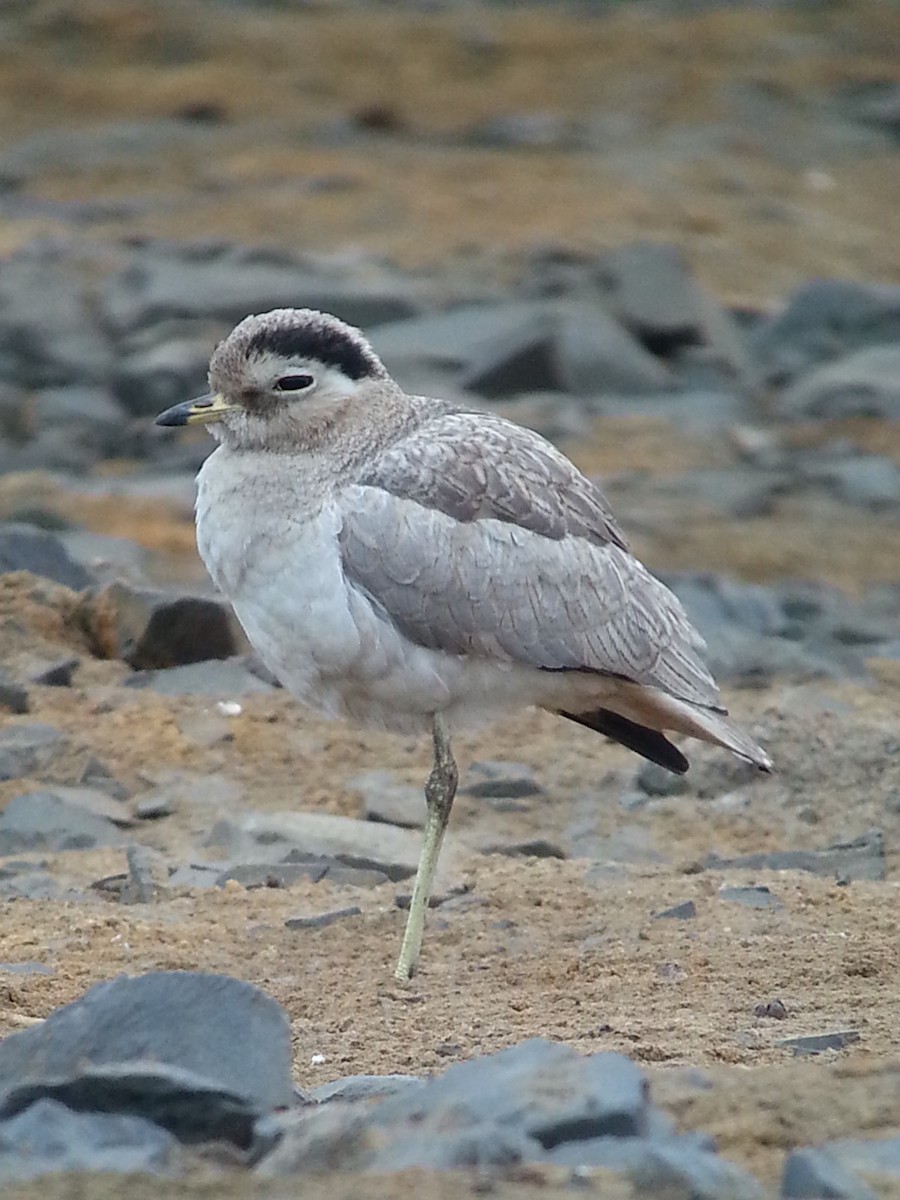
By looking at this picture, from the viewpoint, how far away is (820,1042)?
543 cm

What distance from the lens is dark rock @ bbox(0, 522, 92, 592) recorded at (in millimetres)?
10344

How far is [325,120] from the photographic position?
80.6 ft

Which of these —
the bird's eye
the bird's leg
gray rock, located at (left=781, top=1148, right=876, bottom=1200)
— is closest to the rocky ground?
gray rock, located at (left=781, top=1148, right=876, bottom=1200)

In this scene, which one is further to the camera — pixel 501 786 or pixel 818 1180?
pixel 501 786

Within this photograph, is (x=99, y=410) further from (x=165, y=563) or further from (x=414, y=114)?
(x=414, y=114)

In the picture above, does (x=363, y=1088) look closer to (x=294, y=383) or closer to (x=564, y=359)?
(x=294, y=383)

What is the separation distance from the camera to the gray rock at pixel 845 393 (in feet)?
54.0

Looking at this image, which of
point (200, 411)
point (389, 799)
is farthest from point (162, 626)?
point (200, 411)

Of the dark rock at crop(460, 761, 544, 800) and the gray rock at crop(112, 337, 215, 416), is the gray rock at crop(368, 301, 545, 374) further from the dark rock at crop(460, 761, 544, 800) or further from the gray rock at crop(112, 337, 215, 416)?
the dark rock at crop(460, 761, 544, 800)

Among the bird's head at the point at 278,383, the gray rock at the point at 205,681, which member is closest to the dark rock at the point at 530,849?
the gray rock at the point at 205,681

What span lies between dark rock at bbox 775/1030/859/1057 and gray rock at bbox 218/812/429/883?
2.65 meters

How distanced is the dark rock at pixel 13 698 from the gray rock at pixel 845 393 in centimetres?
857

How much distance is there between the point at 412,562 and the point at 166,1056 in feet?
8.04

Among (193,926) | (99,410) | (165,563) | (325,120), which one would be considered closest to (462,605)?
(193,926)
